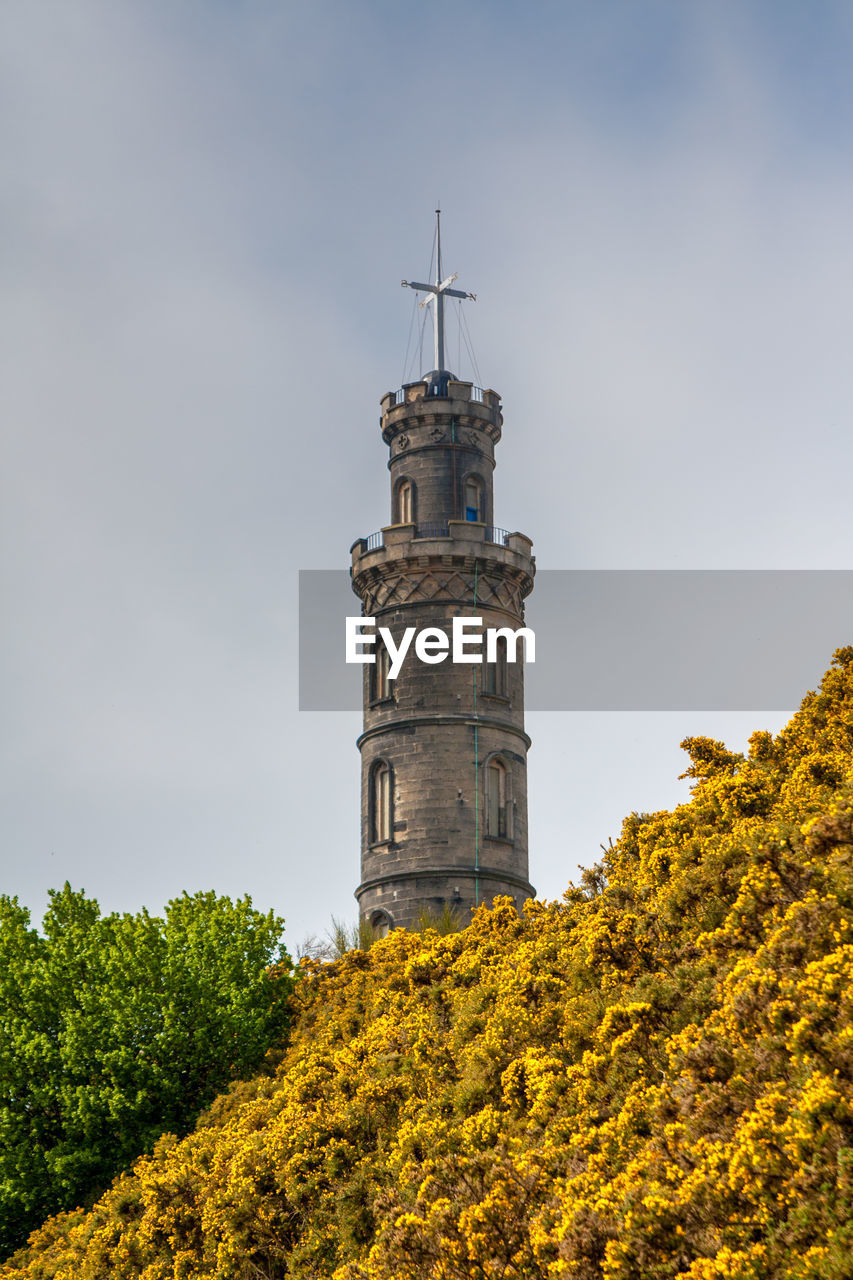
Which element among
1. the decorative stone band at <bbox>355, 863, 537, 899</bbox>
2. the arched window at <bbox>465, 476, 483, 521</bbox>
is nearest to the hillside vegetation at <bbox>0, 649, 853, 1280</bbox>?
the decorative stone band at <bbox>355, 863, 537, 899</bbox>

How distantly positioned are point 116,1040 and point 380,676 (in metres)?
20.9

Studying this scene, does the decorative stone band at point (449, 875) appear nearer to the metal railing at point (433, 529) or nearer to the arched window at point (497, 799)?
the arched window at point (497, 799)

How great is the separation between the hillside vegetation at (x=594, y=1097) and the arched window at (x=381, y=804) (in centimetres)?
1803

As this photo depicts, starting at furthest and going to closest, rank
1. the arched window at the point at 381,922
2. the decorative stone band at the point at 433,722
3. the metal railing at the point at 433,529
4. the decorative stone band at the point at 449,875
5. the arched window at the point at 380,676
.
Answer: the metal railing at the point at 433,529
the arched window at the point at 380,676
the decorative stone band at the point at 433,722
the decorative stone band at the point at 449,875
the arched window at the point at 381,922

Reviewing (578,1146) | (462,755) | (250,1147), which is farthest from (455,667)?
(578,1146)

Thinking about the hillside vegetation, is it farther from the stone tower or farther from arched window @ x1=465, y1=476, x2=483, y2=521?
arched window @ x1=465, y1=476, x2=483, y2=521

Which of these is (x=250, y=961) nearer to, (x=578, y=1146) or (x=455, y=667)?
(x=578, y=1146)

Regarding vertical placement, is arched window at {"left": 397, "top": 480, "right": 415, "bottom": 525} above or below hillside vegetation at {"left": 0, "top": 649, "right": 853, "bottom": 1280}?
above

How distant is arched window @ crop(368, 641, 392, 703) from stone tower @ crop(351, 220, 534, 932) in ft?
0.18

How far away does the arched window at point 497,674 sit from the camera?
4647 centimetres

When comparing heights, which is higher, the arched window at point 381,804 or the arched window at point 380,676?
the arched window at point 380,676

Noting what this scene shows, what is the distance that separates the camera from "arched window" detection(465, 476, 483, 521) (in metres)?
49.7

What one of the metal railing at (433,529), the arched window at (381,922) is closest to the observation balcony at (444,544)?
the metal railing at (433,529)

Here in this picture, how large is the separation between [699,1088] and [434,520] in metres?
36.1
